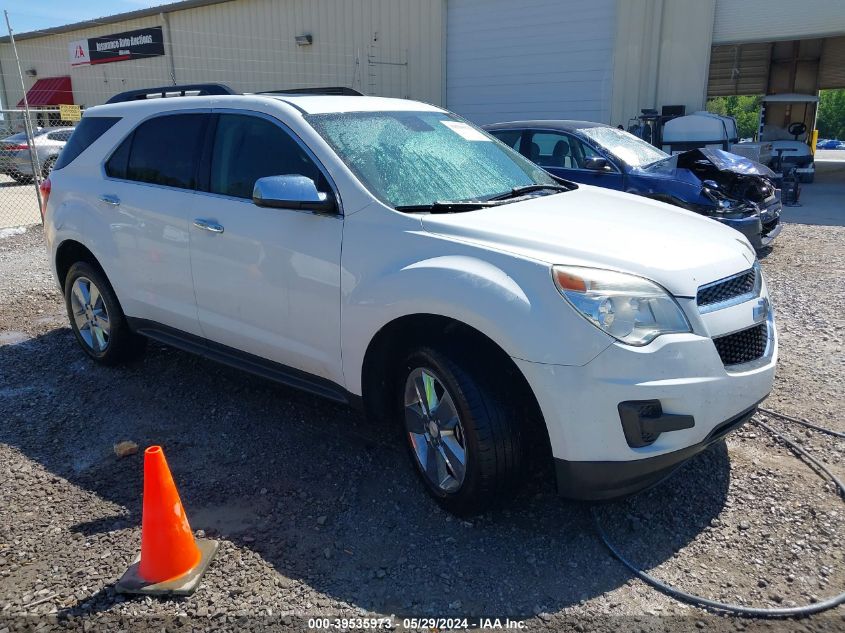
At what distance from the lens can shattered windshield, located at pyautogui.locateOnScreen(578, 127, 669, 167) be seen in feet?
27.8

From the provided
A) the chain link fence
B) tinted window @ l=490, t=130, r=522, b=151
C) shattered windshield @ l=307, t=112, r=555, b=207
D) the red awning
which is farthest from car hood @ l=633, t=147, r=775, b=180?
the red awning

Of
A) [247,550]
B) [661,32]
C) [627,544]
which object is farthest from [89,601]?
[661,32]

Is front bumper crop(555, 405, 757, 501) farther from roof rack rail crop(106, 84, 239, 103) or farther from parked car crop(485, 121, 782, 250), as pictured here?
parked car crop(485, 121, 782, 250)

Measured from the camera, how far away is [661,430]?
2.67 meters

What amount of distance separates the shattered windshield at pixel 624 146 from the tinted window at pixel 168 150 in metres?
5.61

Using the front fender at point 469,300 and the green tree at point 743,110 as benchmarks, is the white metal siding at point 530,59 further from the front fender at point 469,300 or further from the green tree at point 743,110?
the green tree at point 743,110

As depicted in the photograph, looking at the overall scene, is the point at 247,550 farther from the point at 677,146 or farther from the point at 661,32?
the point at 661,32

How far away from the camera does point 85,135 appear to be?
505 centimetres

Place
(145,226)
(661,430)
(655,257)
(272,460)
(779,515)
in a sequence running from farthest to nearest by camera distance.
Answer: (145,226) < (272,460) < (779,515) < (655,257) < (661,430)

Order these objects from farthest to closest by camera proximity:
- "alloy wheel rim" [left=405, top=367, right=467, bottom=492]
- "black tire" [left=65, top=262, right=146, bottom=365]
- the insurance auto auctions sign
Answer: the insurance auto auctions sign
"black tire" [left=65, top=262, right=146, bottom=365]
"alloy wheel rim" [left=405, top=367, right=467, bottom=492]

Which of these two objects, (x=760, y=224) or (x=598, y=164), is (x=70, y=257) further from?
(x=760, y=224)

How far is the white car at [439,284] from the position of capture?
2.69m

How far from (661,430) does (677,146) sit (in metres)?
13.0

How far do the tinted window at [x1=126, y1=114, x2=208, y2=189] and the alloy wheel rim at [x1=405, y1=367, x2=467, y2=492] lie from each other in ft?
6.66
